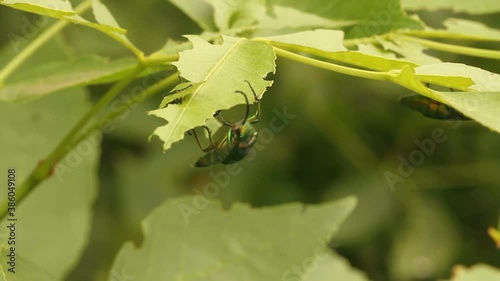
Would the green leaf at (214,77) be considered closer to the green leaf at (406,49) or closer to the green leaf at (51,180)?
the green leaf at (406,49)

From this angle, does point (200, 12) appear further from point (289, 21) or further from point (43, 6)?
point (43, 6)

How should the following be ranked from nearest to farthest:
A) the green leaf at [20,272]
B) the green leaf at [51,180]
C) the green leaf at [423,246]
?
the green leaf at [20,272] < the green leaf at [51,180] < the green leaf at [423,246]

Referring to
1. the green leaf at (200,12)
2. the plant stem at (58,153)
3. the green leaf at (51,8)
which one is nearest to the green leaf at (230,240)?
the plant stem at (58,153)

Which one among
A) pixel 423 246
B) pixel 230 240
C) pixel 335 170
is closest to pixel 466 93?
pixel 230 240

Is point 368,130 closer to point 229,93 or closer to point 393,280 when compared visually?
point 393,280

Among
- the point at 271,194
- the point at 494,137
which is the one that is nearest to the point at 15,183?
the point at 271,194
